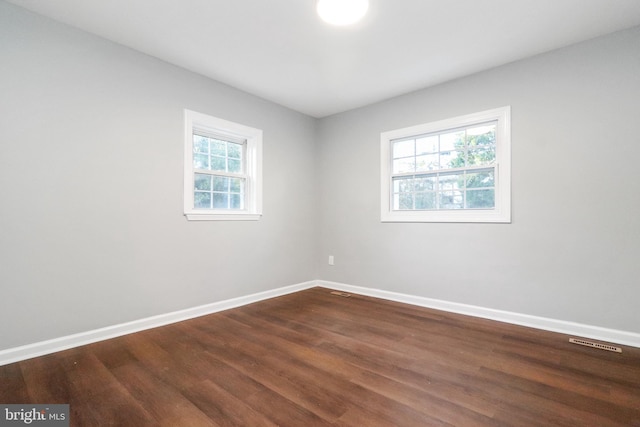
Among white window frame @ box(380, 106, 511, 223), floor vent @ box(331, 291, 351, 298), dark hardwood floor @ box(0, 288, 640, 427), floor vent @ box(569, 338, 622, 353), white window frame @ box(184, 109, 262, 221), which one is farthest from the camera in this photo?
floor vent @ box(331, 291, 351, 298)

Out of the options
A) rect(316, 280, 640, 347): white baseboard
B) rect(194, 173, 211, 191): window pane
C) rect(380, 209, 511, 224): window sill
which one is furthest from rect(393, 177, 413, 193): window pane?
rect(194, 173, 211, 191): window pane

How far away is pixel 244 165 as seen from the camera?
3633 mm

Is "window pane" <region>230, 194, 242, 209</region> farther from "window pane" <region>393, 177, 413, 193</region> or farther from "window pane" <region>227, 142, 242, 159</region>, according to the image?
"window pane" <region>393, 177, 413, 193</region>

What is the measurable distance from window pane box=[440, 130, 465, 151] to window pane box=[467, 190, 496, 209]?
530mm

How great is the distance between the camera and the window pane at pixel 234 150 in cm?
349

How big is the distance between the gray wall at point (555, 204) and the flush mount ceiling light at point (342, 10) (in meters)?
1.58

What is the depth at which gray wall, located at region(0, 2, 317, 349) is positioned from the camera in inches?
80.6

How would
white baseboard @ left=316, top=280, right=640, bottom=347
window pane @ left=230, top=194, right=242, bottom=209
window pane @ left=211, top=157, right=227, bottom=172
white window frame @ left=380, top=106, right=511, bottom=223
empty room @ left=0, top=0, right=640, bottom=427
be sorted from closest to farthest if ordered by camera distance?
empty room @ left=0, top=0, right=640, bottom=427 → white baseboard @ left=316, top=280, right=640, bottom=347 → white window frame @ left=380, top=106, right=511, bottom=223 → window pane @ left=211, top=157, right=227, bottom=172 → window pane @ left=230, top=194, right=242, bottom=209

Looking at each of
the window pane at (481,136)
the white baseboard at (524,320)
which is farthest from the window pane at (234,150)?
the window pane at (481,136)

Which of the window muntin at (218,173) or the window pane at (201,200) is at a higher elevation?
the window muntin at (218,173)

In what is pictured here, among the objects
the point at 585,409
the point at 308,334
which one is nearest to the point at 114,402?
the point at 308,334

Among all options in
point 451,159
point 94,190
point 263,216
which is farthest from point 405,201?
point 94,190

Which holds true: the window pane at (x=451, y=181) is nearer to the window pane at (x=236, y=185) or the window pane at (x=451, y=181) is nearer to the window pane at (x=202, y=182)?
the window pane at (x=236, y=185)

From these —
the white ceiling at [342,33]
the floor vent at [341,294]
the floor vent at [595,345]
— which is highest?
the white ceiling at [342,33]
